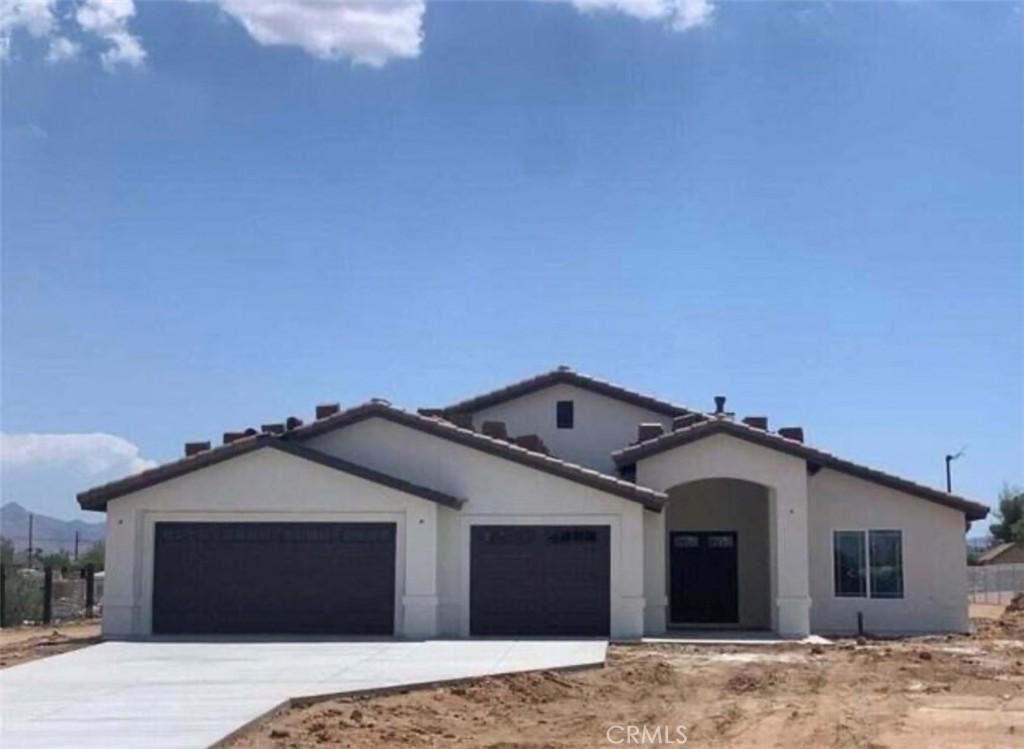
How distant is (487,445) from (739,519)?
7549mm

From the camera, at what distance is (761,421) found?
3181 cm

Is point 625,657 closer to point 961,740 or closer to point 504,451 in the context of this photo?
point 504,451

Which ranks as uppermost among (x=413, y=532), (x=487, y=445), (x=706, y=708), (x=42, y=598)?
(x=487, y=445)

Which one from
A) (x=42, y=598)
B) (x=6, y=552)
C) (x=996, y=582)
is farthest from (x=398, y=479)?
(x=996, y=582)

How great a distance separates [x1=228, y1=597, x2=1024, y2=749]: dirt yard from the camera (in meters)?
15.1

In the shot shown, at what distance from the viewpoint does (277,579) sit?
27.3 metres

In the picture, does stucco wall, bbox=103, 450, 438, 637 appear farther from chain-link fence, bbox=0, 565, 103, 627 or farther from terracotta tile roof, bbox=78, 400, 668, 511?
chain-link fence, bbox=0, 565, 103, 627

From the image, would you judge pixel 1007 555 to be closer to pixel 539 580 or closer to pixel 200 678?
pixel 539 580

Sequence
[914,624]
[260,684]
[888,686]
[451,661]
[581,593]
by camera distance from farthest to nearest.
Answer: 1. [914,624]
2. [581,593]
3. [451,661]
4. [888,686]
5. [260,684]

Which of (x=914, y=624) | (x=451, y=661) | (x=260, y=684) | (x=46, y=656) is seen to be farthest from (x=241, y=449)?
(x=914, y=624)

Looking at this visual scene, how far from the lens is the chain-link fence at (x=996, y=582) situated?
5281 cm

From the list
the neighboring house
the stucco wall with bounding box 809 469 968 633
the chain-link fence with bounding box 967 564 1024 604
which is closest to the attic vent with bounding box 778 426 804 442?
the stucco wall with bounding box 809 469 968 633

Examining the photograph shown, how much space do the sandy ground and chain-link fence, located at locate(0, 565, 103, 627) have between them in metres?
1.17

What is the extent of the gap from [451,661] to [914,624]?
41.8 ft
